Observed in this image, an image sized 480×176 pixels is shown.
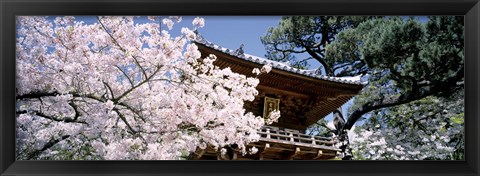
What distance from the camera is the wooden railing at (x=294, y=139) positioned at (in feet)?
9.25

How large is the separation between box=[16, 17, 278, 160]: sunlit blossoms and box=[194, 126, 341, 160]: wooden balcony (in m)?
0.07

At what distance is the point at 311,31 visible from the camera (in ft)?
9.00

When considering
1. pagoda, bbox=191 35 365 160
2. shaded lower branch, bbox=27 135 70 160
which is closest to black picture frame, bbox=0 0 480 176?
shaded lower branch, bbox=27 135 70 160

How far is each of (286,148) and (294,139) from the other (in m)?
0.07

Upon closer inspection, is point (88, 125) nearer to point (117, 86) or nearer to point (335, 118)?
point (117, 86)

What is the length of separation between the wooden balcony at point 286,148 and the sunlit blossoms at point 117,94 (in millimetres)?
66

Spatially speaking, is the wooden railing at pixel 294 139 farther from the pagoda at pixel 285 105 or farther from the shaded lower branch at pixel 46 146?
the shaded lower branch at pixel 46 146

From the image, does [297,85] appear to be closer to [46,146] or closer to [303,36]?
[303,36]

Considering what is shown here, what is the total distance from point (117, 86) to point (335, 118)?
124 centimetres

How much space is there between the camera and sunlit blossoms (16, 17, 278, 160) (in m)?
2.49

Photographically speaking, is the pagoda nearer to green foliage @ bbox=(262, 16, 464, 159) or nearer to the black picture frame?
green foliage @ bbox=(262, 16, 464, 159)
